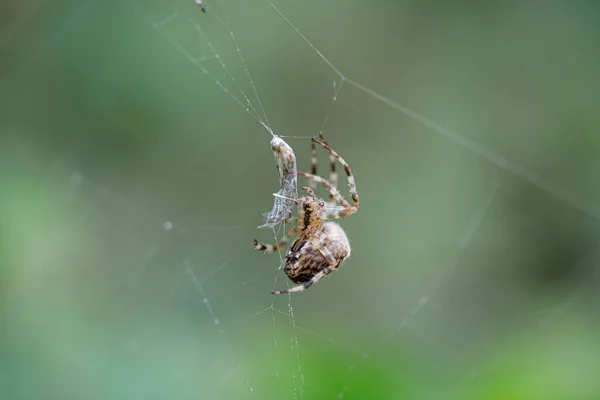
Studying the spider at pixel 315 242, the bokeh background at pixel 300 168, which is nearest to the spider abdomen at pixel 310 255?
the spider at pixel 315 242

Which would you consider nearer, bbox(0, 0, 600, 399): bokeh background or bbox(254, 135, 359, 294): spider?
bbox(254, 135, 359, 294): spider

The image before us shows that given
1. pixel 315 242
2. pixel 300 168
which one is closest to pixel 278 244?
pixel 315 242

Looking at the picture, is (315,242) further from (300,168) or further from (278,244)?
(300,168)

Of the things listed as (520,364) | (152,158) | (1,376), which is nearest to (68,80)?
(152,158)

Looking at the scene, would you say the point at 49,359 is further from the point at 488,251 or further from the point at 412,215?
the point at 488,251

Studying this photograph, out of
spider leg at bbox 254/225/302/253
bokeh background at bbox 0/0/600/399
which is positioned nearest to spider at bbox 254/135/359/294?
spider leg at bbox 254/225/302/253

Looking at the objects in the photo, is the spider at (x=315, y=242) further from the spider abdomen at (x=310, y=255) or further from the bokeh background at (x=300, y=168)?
the bokeh background at (x=300, y=168)

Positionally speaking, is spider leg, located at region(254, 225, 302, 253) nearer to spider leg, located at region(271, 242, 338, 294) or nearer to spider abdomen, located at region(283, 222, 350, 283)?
spider abdomen, located at region(283, 222, 350, 283)
